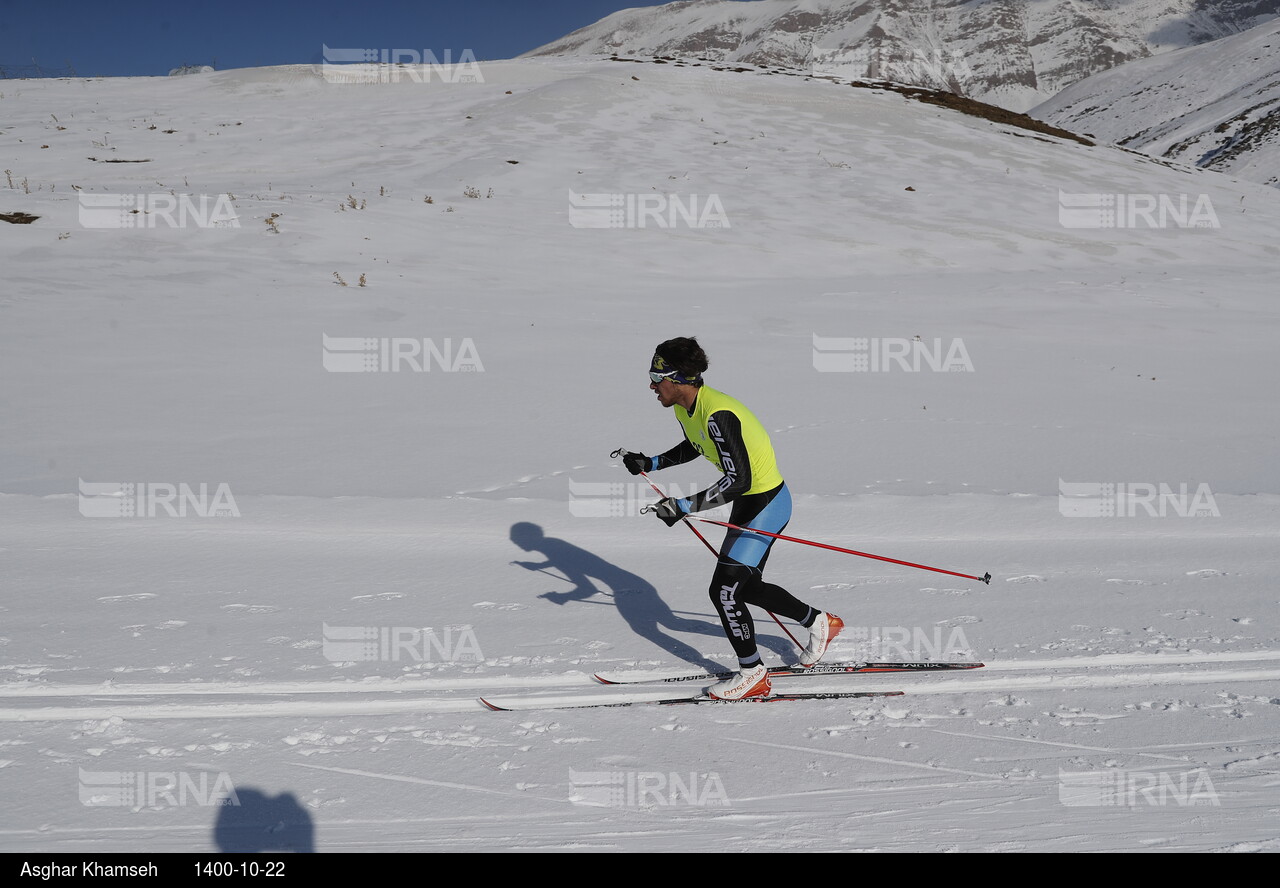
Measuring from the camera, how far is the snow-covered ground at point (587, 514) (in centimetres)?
354

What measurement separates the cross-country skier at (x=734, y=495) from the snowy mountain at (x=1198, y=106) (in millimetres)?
46049

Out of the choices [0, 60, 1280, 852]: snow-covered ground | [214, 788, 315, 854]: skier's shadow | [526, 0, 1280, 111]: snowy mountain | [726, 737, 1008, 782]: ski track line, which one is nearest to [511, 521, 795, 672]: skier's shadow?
[0, 60, 1280, 852]: snow-covered ground

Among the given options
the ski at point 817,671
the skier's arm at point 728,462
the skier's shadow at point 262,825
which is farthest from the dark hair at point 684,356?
the skier's shadow at point 262,825

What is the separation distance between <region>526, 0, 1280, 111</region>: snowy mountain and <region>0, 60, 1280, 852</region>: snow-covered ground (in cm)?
13821

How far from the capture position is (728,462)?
4395 millimetres

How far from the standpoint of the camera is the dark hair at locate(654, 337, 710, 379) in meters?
4.26

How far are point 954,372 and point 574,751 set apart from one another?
838cm

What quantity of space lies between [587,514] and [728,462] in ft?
9.88

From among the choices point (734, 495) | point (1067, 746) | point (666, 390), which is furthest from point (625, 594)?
point (1067, 746)

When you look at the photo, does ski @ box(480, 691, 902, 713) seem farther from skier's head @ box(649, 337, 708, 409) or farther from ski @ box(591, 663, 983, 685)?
skier's head @ box(649, 337, 708, 409)

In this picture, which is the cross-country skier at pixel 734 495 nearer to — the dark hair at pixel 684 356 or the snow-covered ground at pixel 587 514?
the dark hair at pixel 684 356

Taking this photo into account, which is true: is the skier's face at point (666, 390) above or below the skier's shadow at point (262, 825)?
above

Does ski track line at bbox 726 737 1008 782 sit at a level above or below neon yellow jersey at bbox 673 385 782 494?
below
